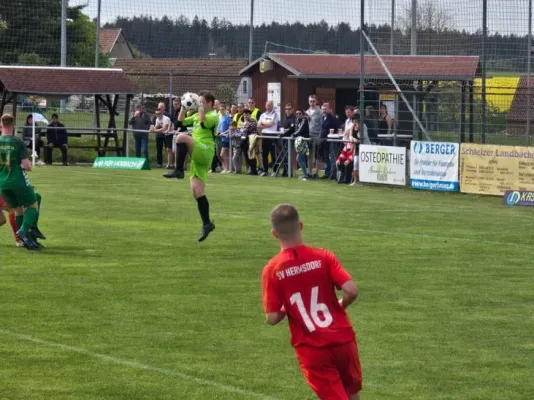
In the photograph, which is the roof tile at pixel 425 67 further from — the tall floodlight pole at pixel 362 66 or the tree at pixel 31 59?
the tree at pixel 31 59

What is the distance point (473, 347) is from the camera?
10.0 metres

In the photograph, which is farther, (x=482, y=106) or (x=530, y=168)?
(x=482, y=106)

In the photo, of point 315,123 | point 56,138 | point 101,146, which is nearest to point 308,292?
point 315,123

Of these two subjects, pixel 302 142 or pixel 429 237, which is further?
pixel 302 142

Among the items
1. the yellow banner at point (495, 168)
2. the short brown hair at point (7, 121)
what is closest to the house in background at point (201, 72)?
the yellow banner at point (495, 168)

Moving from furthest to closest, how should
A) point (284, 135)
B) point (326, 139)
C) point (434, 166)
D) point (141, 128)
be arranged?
1. point (141, 128)
2. point (284, 135)
3. point (326, 139)
4. point (434, 166)

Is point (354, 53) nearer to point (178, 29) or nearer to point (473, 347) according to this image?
point (178, 29)

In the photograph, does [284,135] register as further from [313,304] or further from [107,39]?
[107,39]

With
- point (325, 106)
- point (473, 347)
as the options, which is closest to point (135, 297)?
point (473, 347)

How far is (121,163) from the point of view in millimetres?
34938

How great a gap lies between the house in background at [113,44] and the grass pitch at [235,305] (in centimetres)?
3006

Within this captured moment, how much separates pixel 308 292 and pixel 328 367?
0.41 meters

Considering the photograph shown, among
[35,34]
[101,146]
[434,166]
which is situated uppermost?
[35,34]

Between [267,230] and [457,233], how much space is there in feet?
9.67
